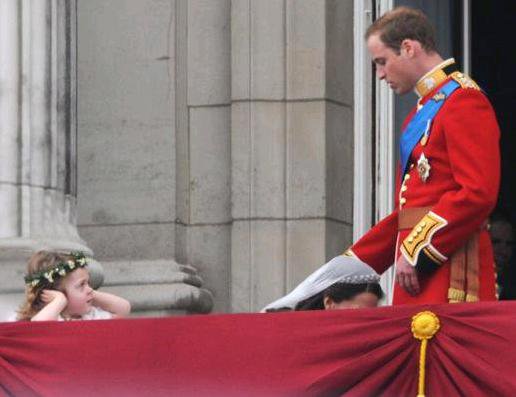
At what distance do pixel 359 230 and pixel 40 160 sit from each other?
1810 mm

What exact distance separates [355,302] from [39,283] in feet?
4.84

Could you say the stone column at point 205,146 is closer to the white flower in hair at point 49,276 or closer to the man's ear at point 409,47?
the white flower in hair at point 49,276

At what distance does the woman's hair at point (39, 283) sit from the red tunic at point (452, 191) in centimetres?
172

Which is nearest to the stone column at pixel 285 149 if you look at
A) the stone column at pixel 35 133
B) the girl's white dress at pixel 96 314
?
the stone column at pixel 35 133

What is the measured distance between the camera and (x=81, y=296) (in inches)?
485

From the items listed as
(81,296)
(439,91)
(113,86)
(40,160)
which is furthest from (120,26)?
(439,91)

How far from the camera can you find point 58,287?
40.4 feet

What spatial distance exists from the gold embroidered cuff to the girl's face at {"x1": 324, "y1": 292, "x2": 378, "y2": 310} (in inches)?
23.9

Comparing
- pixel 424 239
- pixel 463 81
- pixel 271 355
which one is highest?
pixel 463 81

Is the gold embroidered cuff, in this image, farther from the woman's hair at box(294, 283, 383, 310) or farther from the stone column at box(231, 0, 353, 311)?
the stone column at box(231, 0, 353, 311)

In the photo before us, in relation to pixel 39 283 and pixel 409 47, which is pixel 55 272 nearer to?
pixel 39 283

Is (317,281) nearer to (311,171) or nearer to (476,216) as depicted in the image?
(476,216)

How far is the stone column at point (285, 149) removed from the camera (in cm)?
1425

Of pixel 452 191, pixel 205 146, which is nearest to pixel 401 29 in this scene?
pixel 452 191
